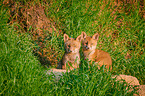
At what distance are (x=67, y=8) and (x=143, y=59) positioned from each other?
307cm

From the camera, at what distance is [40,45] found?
5.82 m

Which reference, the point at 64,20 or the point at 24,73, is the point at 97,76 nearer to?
the point at 24,73

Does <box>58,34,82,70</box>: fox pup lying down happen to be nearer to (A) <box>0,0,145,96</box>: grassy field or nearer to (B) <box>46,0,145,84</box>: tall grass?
(A) <box>0,0,145,96</box>: grassy field

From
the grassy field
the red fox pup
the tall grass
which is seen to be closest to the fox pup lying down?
the red fox pup

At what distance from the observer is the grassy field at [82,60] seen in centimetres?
343

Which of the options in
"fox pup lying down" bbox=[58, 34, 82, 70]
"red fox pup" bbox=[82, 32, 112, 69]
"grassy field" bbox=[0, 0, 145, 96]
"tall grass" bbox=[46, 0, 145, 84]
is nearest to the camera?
"grassy field" bbox=[0, 0, 145, 96]

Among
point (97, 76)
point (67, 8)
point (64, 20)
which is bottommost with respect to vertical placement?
point (97, 76)

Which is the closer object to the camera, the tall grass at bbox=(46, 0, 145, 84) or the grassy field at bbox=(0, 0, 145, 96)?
the grassy field at bbox=(0, 0, 145, 96)

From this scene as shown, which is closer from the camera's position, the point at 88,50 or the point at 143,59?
the point at 88,50

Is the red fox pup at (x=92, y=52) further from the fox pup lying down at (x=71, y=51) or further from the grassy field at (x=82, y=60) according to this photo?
the grassy field at (x=82, y=60)

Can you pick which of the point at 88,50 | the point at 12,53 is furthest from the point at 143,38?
the point at 12,53

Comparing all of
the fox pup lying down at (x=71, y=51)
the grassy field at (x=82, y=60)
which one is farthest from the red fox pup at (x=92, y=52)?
the grassy field at (x=82, y=60)

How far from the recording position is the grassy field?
3426mm

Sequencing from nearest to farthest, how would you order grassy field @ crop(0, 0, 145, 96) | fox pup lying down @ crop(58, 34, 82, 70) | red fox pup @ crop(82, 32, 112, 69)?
grassy field @ crop(0, 0, 145, 96)
fox pup lying down @ crop(58, 34, 82, 70)
red fox pup @ crop(82, 32, 112, 69)
